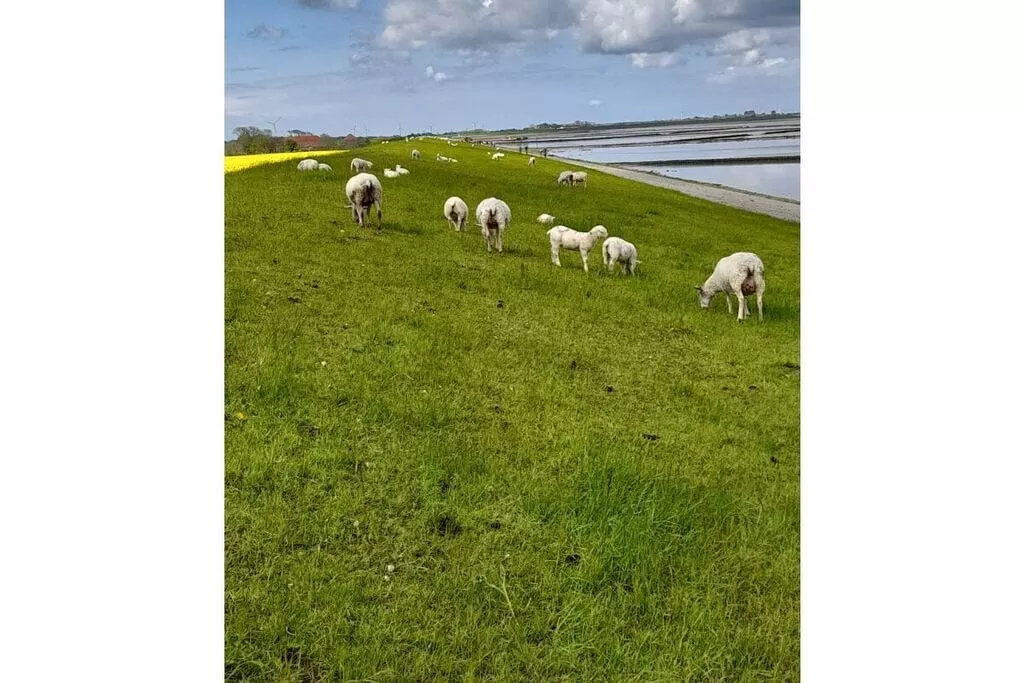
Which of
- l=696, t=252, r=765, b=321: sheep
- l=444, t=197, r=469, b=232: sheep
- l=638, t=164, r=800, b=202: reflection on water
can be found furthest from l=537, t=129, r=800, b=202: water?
l=444, t=197, r=469, b=232: sheep

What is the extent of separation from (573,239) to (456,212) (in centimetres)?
50

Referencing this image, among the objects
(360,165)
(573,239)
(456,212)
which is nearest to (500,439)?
(573,239)

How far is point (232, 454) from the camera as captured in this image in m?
2.63

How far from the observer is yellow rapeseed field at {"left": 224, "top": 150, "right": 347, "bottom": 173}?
2.93 m

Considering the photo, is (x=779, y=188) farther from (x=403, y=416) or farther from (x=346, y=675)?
(x=346, y=675)

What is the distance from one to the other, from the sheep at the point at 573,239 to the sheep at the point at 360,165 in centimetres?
81

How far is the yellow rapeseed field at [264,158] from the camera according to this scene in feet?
9.60

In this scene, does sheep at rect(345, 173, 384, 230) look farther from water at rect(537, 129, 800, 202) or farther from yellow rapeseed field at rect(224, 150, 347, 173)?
water at rect(537, 129, 800, 202)

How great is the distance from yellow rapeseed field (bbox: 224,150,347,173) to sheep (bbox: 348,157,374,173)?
0.07m

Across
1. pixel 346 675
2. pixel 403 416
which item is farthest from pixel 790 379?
pixel 346 675

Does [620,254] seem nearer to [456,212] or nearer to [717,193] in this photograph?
[717,193]

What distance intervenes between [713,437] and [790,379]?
0.40m
